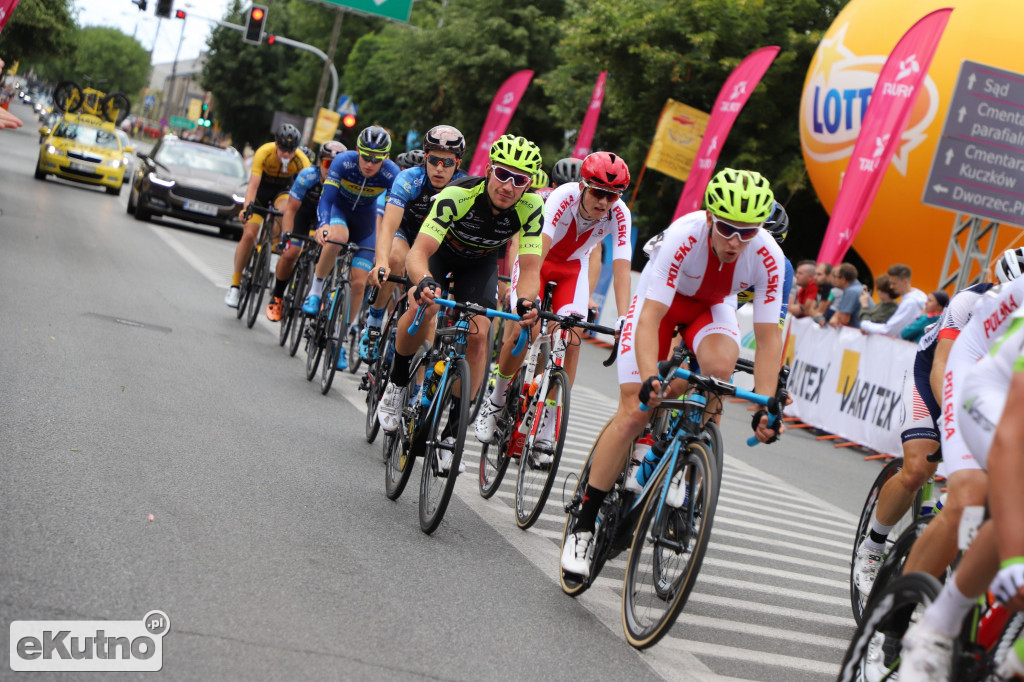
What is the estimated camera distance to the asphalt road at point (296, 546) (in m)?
4.44

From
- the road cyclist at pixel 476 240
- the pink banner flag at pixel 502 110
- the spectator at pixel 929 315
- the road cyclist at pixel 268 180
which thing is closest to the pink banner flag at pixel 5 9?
the road cyclist at pixel 268 180

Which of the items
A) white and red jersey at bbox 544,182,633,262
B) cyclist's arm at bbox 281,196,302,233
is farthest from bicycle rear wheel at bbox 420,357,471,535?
cyclist's arm at bbox 281,196,302,233

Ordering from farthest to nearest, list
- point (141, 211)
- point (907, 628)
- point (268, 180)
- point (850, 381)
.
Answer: point (141, 211) < point (850, 381) < point (268, 180) < point (907, 628)

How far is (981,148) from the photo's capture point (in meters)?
15.4

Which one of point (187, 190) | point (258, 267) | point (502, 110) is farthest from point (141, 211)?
point (258, 267)

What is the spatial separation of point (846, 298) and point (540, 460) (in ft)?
33.4

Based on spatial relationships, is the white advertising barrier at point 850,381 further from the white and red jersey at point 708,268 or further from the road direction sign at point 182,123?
the road direction sign at point 182,123

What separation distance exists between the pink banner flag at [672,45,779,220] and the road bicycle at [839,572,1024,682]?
17.1 metres

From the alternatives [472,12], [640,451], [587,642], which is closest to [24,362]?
[640,451]

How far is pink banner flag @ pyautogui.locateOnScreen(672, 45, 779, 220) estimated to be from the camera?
66.6 feet

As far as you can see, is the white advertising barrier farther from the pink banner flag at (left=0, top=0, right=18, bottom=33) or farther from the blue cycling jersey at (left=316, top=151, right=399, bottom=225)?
the pink banner flag at (left=0, top=0, right=18, bottom=33)

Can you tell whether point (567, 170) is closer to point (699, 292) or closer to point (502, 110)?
point (699, 292)

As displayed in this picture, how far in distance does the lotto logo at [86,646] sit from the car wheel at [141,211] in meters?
22.8

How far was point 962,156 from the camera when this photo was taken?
50.5 feet
